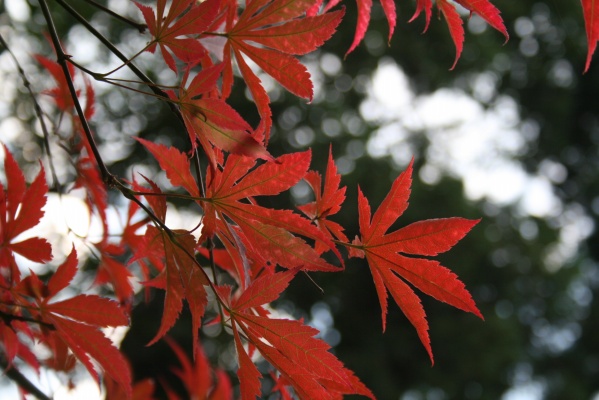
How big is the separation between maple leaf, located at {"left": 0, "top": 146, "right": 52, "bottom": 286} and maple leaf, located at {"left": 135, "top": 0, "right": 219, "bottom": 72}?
5.4 inches

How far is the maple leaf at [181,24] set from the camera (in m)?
0.40

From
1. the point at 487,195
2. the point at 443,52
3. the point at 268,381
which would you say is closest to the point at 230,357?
the point at 268,381

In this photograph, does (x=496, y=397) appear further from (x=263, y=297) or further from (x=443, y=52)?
(x=263, y=297)

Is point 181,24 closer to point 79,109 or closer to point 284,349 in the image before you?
point 79,109

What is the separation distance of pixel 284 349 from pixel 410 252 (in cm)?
10

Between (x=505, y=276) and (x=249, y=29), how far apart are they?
6.36 meters

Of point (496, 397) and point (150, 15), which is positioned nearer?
point (150, 15)

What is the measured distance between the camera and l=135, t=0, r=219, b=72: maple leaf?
1.32 ft

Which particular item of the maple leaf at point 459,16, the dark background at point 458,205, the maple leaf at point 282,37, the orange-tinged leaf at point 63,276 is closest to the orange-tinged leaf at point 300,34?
the maple leaf at point 282,37

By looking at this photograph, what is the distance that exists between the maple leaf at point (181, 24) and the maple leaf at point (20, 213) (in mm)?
138

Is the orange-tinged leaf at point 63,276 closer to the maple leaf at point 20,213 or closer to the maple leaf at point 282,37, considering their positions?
the maple leaf at point 20,213

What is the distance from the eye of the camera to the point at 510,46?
8172 millimetres

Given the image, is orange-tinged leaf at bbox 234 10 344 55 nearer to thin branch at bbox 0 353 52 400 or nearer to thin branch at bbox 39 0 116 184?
thin branch at bbox 39 0 116 184

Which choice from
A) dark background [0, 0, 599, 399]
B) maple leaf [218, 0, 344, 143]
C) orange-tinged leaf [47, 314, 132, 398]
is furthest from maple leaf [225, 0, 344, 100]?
dark background [0, 0, 599, 399]
